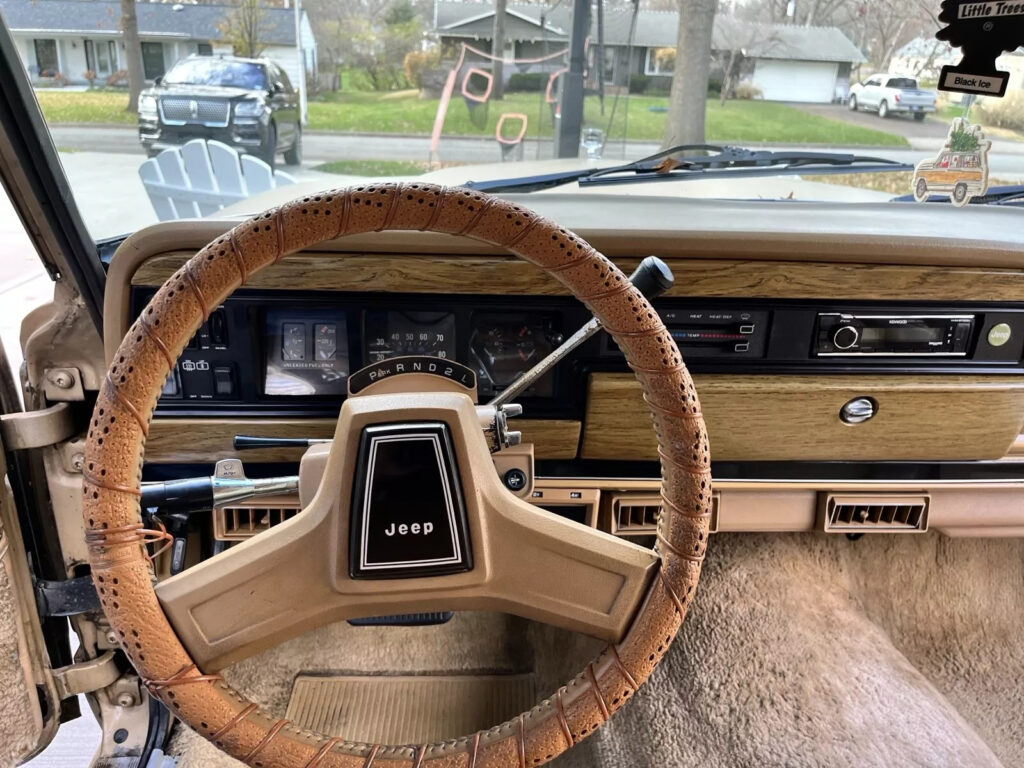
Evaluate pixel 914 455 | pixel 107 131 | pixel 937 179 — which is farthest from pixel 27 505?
pixel 937 179

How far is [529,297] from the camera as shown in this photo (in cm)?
159

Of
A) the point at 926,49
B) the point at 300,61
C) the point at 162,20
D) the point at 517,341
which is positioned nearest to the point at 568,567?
the point at 517,341

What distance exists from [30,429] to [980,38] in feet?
6.51

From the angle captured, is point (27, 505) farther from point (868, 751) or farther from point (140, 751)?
point (868, 751)

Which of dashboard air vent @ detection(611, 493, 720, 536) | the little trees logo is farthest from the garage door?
dashboard air vent @ detection(611, 493, 720, 536)

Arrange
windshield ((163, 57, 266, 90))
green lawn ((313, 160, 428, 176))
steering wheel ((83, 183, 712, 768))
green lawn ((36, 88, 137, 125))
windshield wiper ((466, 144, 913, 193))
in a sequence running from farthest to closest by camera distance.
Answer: windshield wiper ((466, 144, 913, 193)) < green lawn ((313, 160, 428, 176)) < windshield ((163, 57, 266, 90)) < green lawn ((36, 88, 137, 125)) < steering wheel ((83, 183, 712, 768))

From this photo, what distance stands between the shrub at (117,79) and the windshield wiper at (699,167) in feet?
2.50

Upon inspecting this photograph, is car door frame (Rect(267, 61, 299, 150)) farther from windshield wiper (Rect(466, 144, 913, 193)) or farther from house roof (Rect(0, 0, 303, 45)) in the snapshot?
windshield wiper (Rect(466, 144, 913, 193))

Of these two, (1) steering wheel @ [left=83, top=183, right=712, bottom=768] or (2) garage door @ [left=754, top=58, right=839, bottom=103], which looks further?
(2) garage door @ [left=754, top=58, right=839, bottom=103]

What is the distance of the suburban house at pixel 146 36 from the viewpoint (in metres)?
1.49

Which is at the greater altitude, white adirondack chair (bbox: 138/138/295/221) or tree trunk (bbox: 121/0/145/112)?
tree trunk (bbox: 121/0/145/112)

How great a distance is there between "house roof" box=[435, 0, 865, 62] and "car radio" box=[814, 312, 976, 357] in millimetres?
606

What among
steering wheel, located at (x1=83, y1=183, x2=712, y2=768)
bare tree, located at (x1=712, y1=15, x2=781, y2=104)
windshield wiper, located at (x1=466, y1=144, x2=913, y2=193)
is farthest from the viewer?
windshield wiper, located at (x1=466, y1=144, x2=913, y2=193)

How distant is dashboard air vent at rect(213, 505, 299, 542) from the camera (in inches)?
66.4
